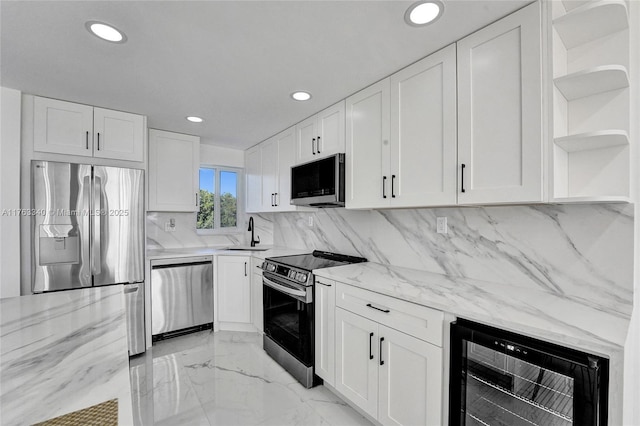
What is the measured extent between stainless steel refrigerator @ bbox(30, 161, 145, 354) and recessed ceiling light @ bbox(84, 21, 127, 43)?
1.36 metres

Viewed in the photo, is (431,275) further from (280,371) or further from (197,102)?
(197,102)

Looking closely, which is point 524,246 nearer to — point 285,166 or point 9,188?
point 285,166

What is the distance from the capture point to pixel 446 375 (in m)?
1.36

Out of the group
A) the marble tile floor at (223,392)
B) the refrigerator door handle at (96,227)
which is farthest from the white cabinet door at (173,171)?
the marble tile floor at (223,392)

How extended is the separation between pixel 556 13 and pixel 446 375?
175 cm

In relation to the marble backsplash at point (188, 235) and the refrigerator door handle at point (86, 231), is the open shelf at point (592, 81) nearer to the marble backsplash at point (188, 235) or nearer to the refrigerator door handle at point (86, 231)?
the refrigerator door handle at point (86, 231)

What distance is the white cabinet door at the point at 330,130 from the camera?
2.44m

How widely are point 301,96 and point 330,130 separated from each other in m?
0.39

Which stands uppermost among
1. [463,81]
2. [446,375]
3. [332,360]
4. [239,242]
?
[463,81]

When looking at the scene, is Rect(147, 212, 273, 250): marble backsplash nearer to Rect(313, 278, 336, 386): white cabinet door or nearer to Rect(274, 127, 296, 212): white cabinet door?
Rect(274, 127, 296, 212): white cabinet door

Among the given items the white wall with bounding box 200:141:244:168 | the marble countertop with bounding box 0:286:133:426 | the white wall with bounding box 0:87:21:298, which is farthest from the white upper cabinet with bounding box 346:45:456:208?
the white wall with bounding box 0:87:21:298

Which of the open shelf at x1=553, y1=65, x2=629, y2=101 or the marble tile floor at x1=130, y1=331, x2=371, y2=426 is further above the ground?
the open shelf at x1=553, y1=65, x2=629, y2=101

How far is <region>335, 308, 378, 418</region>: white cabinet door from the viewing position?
172 centimetres

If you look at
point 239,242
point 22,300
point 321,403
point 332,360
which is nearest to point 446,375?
point 332,360
